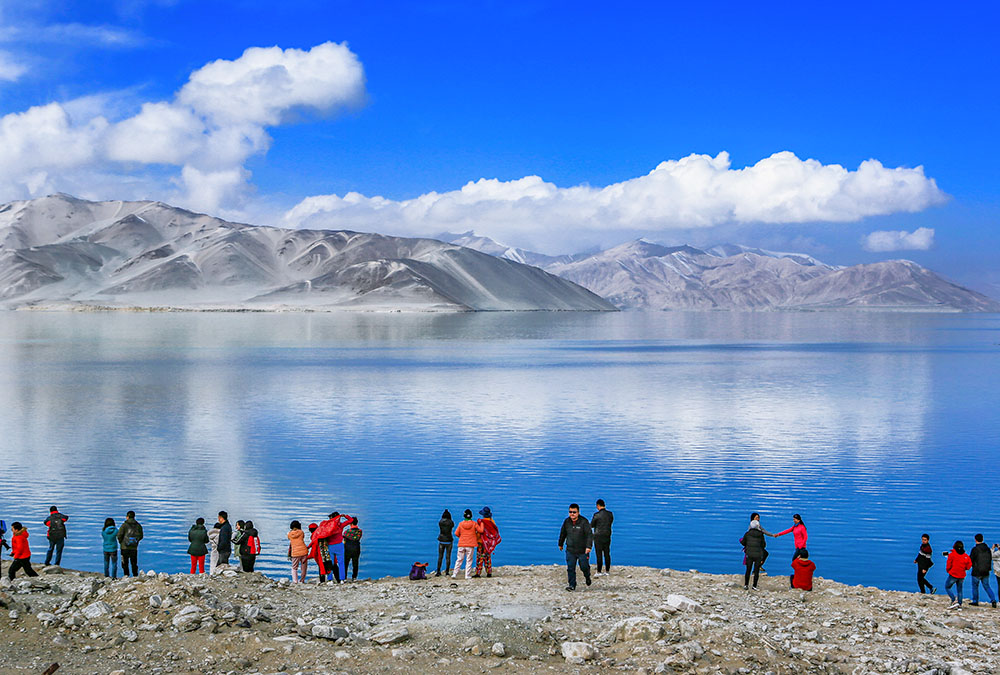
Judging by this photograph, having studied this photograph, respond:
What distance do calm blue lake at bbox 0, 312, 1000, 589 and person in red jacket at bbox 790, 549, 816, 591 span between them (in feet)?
12.7

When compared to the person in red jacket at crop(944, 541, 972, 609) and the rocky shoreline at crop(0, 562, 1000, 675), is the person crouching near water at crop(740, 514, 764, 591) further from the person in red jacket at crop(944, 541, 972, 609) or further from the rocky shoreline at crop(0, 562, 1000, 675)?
the person in red jacket at crop(944, 541, 972, 609)

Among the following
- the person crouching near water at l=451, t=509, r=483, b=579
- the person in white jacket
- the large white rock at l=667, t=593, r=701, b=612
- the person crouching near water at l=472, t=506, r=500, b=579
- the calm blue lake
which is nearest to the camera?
the large white rock at l=667, t=593, r=701, b=612

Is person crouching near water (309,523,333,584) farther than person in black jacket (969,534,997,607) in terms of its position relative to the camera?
Yes

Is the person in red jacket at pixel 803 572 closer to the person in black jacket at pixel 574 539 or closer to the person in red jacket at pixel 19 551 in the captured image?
the person in black jacket at pixel 574 539

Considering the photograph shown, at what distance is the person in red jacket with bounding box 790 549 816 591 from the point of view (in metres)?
18.3

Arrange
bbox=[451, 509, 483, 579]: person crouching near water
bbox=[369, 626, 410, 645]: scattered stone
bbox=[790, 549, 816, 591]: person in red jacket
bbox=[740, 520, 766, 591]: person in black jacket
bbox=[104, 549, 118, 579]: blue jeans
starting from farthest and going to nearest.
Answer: bbox=[104, 549, 118, 579]: blue jeans
bbox=[451, 509, 483, 579]: person crouching near water
bbox=[740, 520, 766, 591]: person in black jacket
bbox=[790, 549, 816, 591]: person in red jacket
bbox=[369, 626, 410, 645]: scattered stone

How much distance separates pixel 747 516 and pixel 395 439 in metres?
19.3

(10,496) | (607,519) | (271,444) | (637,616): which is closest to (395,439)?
(271,444)

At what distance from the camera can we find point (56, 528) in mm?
20500

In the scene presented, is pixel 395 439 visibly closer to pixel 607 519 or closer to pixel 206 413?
pixel 206 413

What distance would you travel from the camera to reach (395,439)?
42.6m

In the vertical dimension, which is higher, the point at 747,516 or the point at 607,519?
the point at 607,519

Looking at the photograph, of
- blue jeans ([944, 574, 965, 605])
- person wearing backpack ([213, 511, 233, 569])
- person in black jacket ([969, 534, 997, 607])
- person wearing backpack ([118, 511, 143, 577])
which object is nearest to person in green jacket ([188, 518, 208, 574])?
person wearing backpack ([213, 511, 233, 569])

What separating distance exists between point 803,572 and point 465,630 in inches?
301
